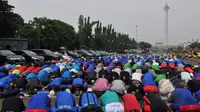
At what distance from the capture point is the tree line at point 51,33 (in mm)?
46125

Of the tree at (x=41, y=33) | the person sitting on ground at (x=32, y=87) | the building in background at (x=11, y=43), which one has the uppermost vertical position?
the tree at (x=41, y=33)

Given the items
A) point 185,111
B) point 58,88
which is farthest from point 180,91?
point 58,88

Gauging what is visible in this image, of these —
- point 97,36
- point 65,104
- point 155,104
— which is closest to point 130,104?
point 155,104

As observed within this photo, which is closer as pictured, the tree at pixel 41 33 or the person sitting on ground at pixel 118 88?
the person sitting on ground at pixel 118 88

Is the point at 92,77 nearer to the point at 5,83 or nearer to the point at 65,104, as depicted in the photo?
the point at 5,83

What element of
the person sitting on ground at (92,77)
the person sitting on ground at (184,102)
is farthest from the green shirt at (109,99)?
the person sitting on ground at (92,77)

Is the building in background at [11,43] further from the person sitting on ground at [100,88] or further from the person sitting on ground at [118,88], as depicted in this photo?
the person sitting on ground at [118,88]

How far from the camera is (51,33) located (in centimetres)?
4894

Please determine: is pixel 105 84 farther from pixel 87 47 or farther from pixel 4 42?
pixel 87 47

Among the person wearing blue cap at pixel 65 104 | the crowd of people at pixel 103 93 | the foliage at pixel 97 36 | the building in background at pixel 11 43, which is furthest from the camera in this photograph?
the foliage at pixel 97 36

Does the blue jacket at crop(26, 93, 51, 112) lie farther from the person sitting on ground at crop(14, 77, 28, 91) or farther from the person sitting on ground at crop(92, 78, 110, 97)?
the person sitting on ground at crop(14, 77, 28, 91)

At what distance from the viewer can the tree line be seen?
46125mm

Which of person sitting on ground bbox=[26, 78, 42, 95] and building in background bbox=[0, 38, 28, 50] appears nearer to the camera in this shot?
person sitting on ground bbox=[26, 78, 42, 95]

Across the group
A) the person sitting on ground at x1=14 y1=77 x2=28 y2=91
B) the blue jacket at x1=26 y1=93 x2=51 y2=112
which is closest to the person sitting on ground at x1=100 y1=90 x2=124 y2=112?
the blue jacket at x1=26 y1=93 x2=51 y2=112
